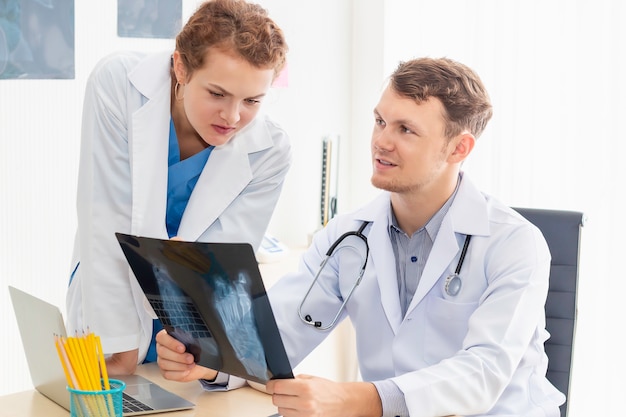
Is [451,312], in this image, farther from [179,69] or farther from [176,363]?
[179,69]

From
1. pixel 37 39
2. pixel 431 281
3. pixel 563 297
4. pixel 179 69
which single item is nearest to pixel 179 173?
pixel 179 69

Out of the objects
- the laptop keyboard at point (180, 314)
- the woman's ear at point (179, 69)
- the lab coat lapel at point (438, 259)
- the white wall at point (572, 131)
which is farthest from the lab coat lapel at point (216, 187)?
the white wall at point (572, 131)

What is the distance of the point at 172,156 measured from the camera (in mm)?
1685

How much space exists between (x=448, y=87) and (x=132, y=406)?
0.81 meters

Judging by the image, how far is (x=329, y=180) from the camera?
9.86 feet

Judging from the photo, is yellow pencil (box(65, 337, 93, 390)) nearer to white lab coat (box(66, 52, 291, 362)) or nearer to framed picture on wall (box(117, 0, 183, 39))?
white lab coat (box(66, 52, 291, 362))

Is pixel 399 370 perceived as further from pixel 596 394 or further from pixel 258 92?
pixel 596 394

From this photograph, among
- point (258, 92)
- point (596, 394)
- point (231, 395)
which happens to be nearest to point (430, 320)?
point (231, 395)

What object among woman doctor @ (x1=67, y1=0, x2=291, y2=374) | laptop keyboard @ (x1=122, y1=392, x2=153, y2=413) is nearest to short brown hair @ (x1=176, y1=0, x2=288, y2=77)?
woman doctor @ (x1=67, y1=0, x2=291, y2=374)

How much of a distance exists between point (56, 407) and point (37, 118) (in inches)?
37.8

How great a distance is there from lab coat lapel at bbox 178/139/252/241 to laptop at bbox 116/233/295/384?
0.28 meters

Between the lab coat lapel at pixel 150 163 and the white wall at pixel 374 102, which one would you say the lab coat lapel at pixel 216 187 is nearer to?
the lab coat lapel at pixel 150 163

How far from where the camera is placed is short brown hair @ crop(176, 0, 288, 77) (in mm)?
1453

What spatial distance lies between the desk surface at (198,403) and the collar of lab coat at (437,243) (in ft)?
0.97
